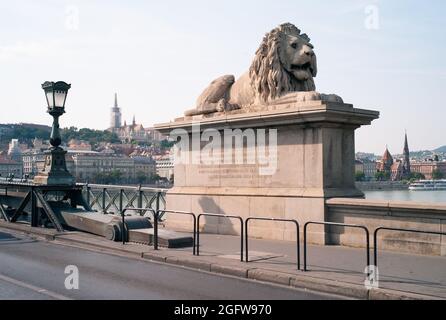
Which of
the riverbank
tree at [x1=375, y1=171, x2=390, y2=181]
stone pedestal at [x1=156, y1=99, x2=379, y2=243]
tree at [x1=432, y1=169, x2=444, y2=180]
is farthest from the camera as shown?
tree at [x1=432, y1=169, x2=444, y2=180]

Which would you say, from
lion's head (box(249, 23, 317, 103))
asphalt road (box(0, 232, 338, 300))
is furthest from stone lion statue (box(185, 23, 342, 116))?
asphalt road (box(0, 232, 338, 300))

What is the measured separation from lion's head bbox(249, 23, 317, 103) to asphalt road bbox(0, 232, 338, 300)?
547 centimetres

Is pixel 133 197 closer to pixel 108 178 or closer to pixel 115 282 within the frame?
pixel 115 282

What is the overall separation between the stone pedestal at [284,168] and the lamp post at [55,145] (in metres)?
3.70

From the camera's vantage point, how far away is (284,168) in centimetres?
1259

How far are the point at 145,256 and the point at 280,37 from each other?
6.21 m

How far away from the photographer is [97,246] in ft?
38.9

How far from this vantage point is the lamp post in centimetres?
1481

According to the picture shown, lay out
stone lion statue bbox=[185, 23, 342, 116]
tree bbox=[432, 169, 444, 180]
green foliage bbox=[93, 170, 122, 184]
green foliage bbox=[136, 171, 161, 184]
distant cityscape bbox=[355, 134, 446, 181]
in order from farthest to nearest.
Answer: tree bbox=[432, 169, 444, 180] → distant cityscape bbox=[355, 134, 446, 181] → green foliage bbox=[136, 171, 161, 184] → green foliage bbox=[93, 170, 122, 184] → stone lion statue bbox=[185, 23, 342, 116]

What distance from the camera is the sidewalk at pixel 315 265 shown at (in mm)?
7434

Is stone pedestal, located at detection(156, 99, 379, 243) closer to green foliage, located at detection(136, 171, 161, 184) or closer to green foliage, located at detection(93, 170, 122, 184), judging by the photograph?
green foliage, located at detection(136, 171, 161, 184)

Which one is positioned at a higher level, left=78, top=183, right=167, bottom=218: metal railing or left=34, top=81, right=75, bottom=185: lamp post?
left=34, top=81, right=75, bottom=185: lamp post
